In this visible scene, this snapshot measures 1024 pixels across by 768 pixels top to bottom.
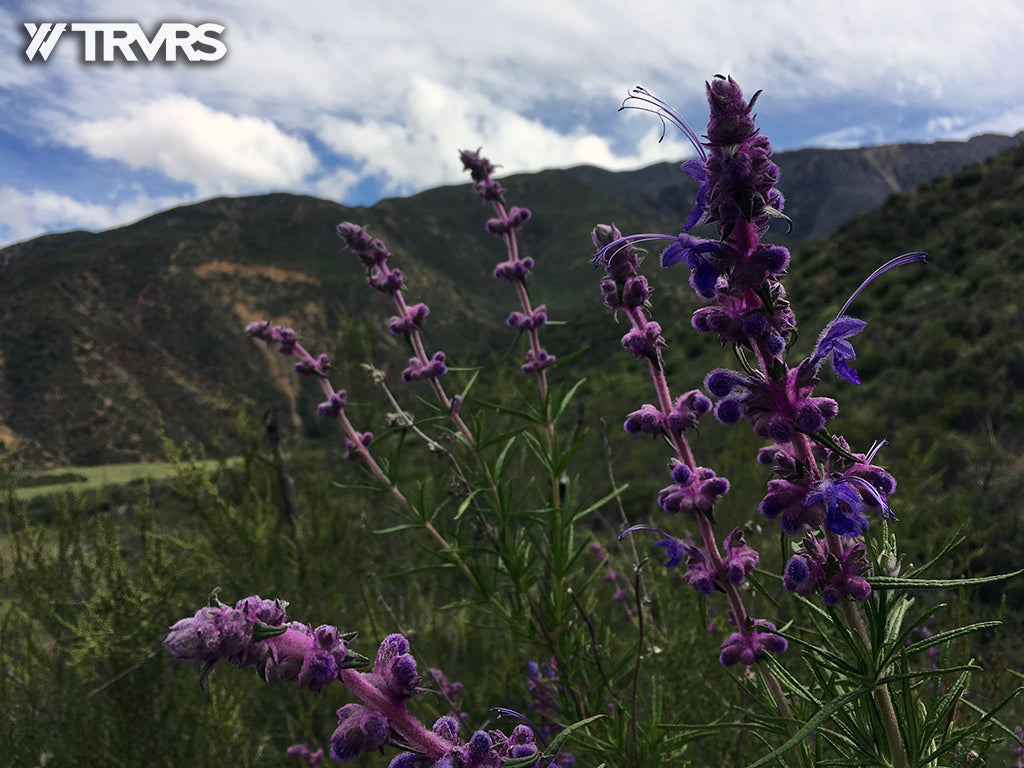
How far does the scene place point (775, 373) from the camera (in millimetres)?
1203

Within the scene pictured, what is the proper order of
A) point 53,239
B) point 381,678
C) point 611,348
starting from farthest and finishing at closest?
point 53,239, point 611,348, point 381,678

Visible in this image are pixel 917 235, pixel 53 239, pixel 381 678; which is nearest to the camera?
pixel 381 678

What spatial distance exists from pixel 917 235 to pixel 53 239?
105m

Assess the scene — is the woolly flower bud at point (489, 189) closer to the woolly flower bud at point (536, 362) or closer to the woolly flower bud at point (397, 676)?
the woolly flower bud at point (536, 362)

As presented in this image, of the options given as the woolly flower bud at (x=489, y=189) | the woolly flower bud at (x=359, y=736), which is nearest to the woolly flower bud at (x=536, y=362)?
the woolly flower bud at (x=489, y=189)

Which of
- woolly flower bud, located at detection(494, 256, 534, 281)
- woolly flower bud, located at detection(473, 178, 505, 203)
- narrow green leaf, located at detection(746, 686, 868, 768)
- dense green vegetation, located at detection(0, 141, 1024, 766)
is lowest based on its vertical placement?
dense green vegetation, located at detection(0, 141, 1024, 766)

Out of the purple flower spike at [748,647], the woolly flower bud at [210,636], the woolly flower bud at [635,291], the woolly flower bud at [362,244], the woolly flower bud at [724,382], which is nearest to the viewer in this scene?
the woolly flower bud at [210,636]

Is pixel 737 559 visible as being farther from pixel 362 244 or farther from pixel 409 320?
pixel 362 244

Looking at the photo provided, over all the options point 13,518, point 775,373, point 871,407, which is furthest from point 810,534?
point 871,407

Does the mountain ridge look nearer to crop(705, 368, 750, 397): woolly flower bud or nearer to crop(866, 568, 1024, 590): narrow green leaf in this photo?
crop(705, 368, 750, 397): woolly flower bud

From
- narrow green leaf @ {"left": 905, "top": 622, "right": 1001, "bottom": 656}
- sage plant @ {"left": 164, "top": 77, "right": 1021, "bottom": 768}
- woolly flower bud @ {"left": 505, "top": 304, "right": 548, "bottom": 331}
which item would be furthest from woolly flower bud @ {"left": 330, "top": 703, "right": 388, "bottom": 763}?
woolly flower bud @ {"left": 505, "top": 304, "right": 548, "bottom": 331}

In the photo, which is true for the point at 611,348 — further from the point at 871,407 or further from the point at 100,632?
the point at 100,632

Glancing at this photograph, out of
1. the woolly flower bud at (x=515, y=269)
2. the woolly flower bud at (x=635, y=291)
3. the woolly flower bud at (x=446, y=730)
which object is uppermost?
the woolly flower bud at (x=515, y=269)

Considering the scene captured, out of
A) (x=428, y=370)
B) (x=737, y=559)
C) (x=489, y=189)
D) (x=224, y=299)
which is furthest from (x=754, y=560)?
(x=224, y=299)
